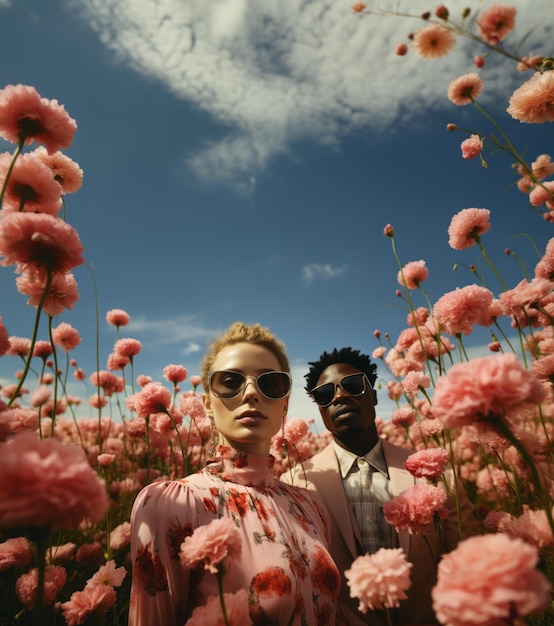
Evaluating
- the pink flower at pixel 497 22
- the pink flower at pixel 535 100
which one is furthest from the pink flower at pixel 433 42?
the pink flower at pixel 535 100

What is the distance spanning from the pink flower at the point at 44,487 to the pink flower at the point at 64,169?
1.17m

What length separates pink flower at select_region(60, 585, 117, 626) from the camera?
1.32 meters

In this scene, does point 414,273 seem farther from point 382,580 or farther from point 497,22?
point 382,580

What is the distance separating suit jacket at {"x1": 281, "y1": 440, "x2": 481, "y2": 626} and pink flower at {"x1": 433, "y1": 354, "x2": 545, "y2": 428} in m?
1.17

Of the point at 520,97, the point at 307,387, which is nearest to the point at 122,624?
the point at 307,387

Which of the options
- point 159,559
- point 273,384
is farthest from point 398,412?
point 159,559

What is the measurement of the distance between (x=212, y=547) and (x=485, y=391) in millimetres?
707

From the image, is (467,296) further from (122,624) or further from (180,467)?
(180,467)

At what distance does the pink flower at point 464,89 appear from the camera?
2195 millimetres

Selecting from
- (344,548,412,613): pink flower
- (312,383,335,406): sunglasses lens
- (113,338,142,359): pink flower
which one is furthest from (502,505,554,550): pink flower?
(113,338,142,359): pink flower

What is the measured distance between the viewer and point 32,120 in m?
1.15

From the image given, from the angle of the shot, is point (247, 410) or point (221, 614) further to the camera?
point (247, 410)

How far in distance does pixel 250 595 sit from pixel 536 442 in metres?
1.15

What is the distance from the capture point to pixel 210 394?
6.31 ft
